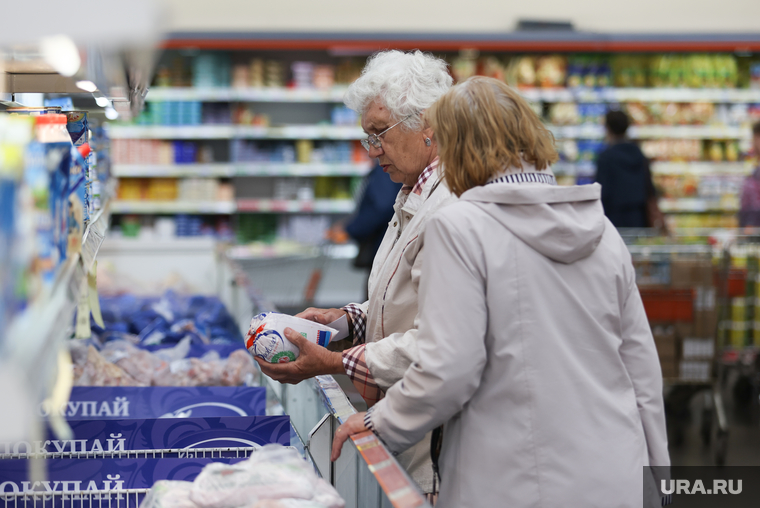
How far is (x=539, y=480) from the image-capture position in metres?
1.32

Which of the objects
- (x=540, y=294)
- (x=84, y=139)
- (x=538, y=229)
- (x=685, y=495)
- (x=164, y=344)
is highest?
(x=84, y=139)

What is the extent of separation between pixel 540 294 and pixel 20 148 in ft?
2.92

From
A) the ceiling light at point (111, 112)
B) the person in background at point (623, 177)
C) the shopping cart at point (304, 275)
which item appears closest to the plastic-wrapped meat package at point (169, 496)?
the ceiling light at point (111, 112)

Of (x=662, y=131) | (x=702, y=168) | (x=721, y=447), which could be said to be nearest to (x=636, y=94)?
(x=662, y=131)

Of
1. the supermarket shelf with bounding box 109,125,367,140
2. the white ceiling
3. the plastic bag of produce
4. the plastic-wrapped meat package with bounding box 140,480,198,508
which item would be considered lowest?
the plastic-wrapped meat package with bounding box 140,480,198,508

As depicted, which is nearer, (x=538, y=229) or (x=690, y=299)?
(x=538, y=229)

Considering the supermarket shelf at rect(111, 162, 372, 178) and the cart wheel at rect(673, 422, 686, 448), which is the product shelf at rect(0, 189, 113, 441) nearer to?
the cart wheel at rect(673, 422, 686, 448)

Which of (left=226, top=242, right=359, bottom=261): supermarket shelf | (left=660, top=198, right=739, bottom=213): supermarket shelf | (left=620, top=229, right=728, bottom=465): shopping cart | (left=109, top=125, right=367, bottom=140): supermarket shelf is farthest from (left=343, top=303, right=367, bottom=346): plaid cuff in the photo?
(left=660, top=198, right=739, bottom=213): supermarket shelf

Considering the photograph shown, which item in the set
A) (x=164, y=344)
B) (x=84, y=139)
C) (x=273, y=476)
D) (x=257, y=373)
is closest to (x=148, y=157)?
(x=164, y=344)

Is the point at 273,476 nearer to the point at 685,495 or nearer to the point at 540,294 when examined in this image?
the point at 540,294

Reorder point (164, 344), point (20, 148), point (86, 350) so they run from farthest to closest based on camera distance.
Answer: point (164, 344), point (86, 350), point (20, 148)

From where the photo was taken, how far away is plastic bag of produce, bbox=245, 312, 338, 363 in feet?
5.43

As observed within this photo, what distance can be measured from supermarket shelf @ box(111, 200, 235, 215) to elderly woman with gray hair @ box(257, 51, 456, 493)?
5.34m

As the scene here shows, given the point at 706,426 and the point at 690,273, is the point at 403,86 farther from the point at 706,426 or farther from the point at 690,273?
the point at 706,426
